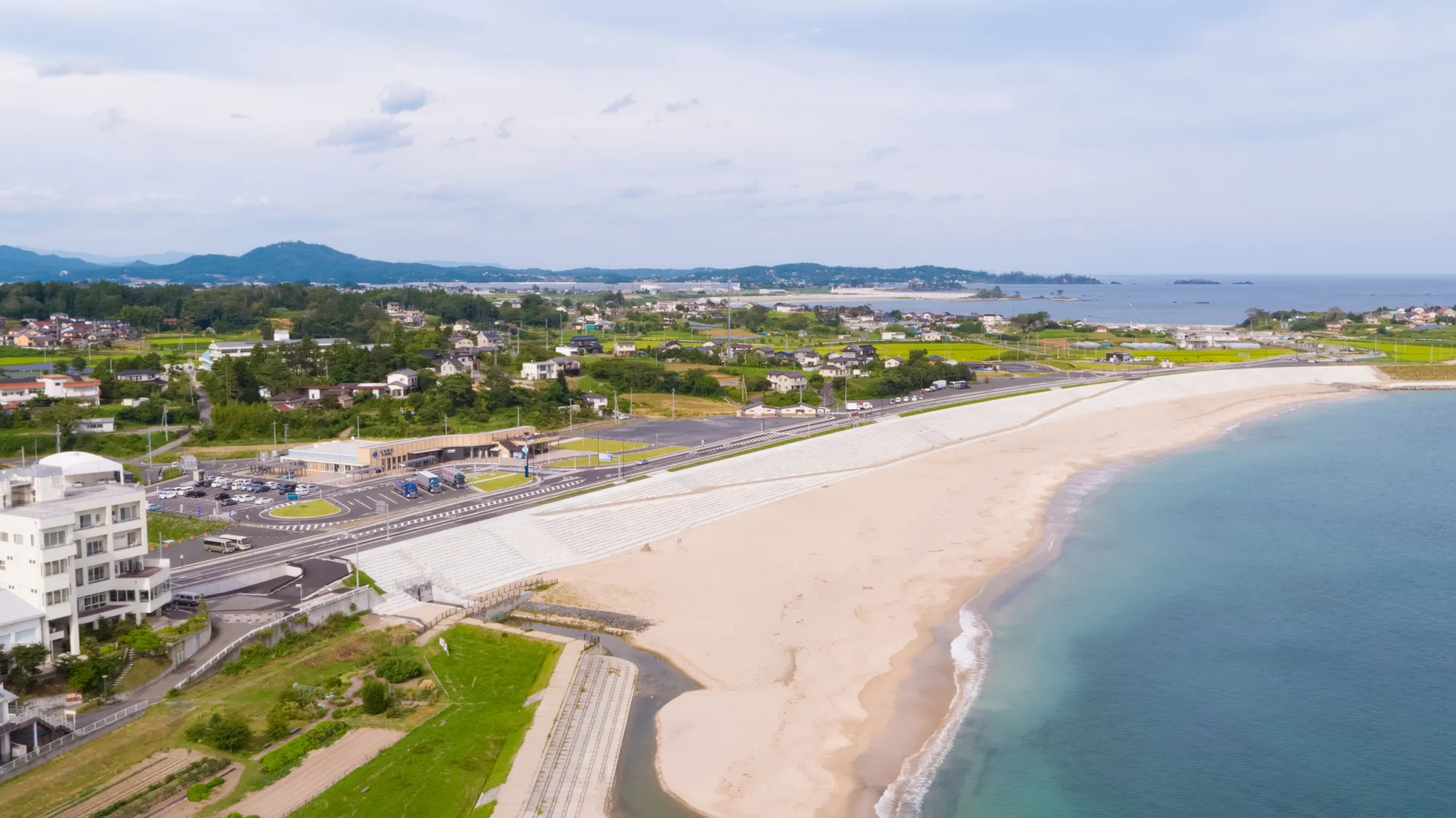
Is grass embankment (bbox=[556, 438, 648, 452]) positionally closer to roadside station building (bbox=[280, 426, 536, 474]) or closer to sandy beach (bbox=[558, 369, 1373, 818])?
roadside station building (bbox=[280, 426, 536, 474])

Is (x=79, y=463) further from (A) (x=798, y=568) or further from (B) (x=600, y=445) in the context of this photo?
(B) (x=600, y=445)

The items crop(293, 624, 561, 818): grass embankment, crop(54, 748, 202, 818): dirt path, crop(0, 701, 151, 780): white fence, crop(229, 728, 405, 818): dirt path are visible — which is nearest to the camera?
crop(54, 748, 202, 818): dirt path

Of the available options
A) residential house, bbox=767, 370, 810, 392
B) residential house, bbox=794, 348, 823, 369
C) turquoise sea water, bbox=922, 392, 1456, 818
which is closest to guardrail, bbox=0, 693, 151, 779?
turquoise sea water, bbox=922, 392, 1456, 818

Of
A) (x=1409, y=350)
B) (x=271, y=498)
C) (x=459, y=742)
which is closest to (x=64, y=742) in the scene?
(x=459, y=742)

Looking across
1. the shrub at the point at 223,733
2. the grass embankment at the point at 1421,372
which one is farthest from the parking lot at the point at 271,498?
the grass embankment at the point at 1421,372

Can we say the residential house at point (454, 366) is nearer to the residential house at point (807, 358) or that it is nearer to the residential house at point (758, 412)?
the residential house at point (758, 412)

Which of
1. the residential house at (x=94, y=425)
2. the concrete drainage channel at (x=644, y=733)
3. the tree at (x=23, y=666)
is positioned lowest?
the concrete drainage channel at (x=644, y=733)
